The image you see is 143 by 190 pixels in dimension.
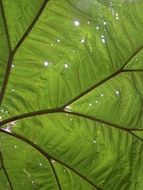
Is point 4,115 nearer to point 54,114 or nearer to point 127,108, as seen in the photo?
point 54,114

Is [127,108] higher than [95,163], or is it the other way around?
[127,108]

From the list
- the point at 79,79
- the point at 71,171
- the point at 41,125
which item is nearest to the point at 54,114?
the point at 41,125

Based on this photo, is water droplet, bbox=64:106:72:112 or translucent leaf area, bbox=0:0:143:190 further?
water droplet, bbox=64:106:72:112

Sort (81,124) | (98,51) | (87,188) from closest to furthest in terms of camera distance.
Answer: (98,51) → (81,124) → (87,188)

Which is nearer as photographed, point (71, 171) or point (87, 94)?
point (87, 94)

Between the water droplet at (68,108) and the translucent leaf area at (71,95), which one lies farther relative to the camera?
the water droplet at (68,108)

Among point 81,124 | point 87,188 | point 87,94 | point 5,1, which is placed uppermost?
point 5,1

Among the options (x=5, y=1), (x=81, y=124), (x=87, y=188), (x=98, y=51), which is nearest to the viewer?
(x=5, y=1)
